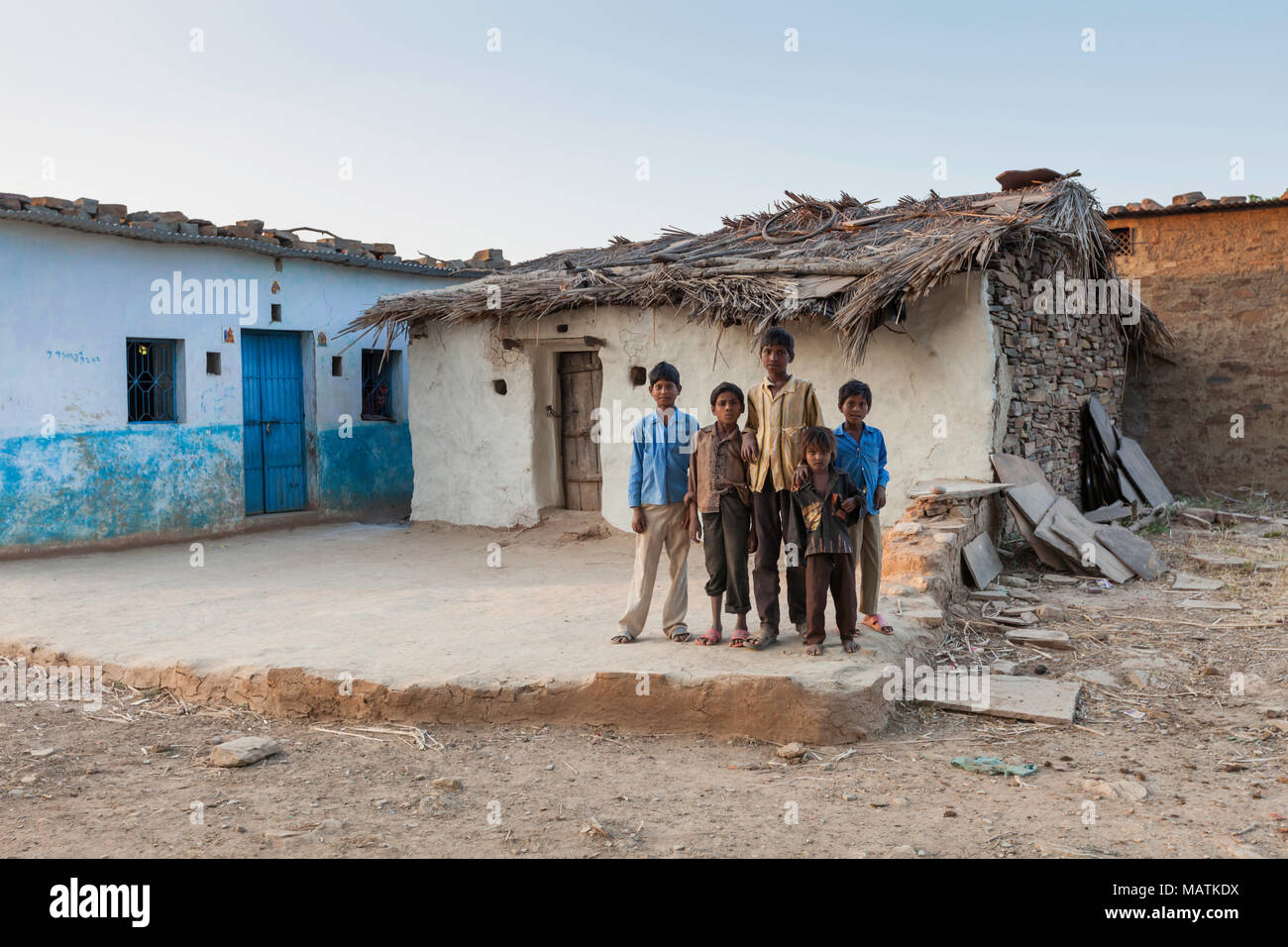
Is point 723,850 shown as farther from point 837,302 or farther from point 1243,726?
point 837,302

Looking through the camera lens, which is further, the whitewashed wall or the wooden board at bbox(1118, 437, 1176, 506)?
the wooden board at bbox(1118, 437, 1176, 506)

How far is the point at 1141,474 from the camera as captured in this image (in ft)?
33.3

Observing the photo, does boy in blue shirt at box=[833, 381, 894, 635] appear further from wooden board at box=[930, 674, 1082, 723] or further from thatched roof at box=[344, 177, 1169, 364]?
thatched roof at box=[344, 177, 1169, 364]

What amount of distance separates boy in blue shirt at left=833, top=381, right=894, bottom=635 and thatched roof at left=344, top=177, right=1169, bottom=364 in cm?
257

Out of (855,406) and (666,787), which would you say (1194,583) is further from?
(666,787)

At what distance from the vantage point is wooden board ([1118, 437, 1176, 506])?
9.97m

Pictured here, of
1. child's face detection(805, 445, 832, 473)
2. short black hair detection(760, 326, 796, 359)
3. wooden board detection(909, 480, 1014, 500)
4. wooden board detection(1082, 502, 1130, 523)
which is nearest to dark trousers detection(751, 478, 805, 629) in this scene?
child's face detection(805, 445, 832, 473)

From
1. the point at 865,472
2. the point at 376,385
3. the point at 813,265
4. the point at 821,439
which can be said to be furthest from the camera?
the point at 376,385

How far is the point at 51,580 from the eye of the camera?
26.8 feet

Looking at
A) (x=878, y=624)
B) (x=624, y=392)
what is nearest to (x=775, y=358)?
(x=878, y=624)

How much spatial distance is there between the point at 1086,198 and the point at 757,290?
125 inches

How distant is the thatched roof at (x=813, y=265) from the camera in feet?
25.2

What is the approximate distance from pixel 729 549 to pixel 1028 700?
5.05 ft

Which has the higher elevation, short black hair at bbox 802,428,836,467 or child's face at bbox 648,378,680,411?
child's face at bbox 648,378,680,411
